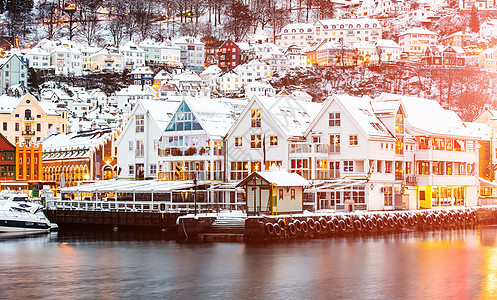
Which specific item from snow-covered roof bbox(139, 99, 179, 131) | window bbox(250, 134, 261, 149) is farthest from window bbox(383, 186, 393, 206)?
snow-covered roof bbox(139, 99, 179, 131)

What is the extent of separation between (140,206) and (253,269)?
30.6 metres

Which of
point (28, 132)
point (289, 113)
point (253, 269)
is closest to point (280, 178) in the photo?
point (289, 113)

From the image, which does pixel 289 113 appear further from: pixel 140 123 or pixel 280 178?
pixel 140 123

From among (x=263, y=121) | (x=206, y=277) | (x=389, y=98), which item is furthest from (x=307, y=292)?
(x=389, y=98)

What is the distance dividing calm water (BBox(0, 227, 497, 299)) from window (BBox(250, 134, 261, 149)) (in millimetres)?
18106

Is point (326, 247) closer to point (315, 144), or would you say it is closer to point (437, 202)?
point (315, 144)

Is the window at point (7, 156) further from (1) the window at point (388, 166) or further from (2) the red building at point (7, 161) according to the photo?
(1) the window at point (388, 166)

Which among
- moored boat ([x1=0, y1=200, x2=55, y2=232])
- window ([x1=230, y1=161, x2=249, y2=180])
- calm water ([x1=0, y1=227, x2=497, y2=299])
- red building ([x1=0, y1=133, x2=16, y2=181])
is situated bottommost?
calm water ([x1=0, y1=227, x2=497, y2=299])

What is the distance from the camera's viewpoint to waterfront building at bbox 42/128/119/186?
107000mm

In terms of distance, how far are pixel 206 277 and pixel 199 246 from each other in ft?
41.7

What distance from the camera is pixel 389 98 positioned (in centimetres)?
8344

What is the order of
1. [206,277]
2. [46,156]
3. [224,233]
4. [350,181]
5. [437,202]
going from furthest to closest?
[46,156] → [437,202] → [350,181] → [224,233] → [206,277]

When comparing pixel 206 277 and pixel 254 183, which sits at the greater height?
pixel 254 183

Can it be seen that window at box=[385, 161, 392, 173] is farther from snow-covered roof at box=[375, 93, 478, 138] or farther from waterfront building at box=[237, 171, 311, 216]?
waterfront building at box=[237, 171, 311, 216]
